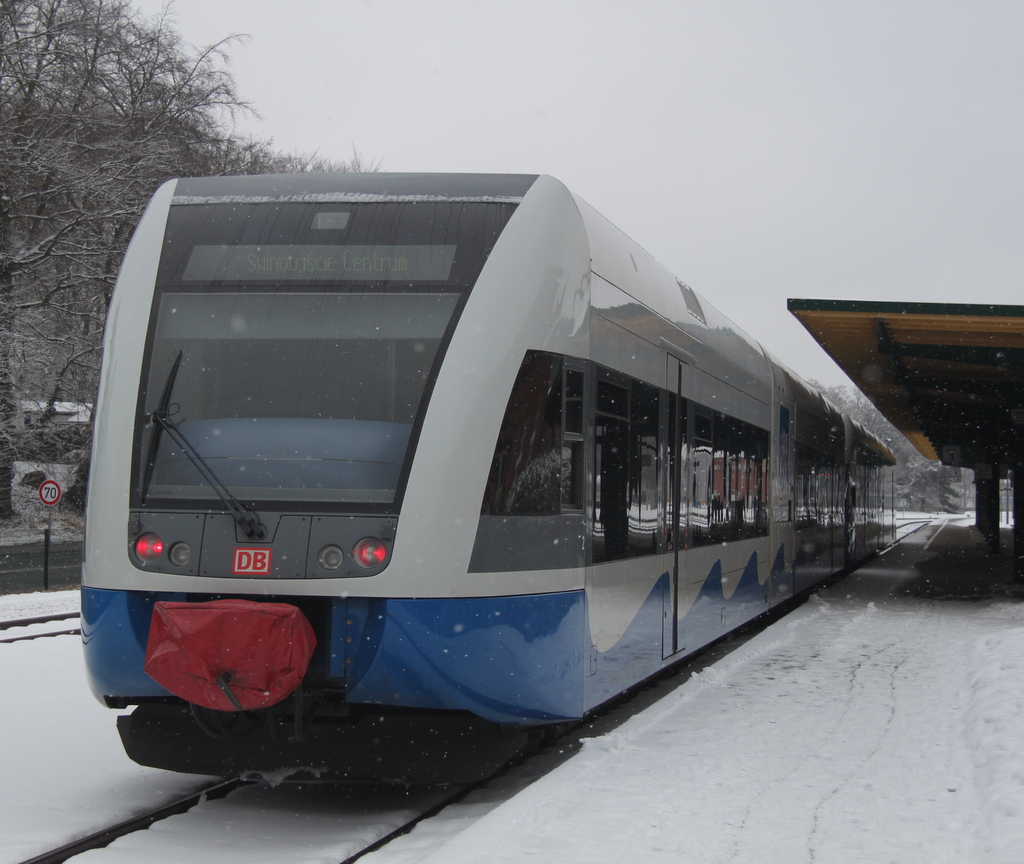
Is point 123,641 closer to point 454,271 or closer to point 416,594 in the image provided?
point 416,594

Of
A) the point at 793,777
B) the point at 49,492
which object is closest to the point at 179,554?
the point at 793,777

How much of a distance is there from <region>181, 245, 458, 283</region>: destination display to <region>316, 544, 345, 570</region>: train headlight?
1.40 m

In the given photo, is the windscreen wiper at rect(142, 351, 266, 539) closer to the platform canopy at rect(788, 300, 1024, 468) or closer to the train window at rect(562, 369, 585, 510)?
the train window at rect(562, 369, 585, 510)

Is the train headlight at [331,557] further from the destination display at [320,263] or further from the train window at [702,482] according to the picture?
the train window at [702,482]

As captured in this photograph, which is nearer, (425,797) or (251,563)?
(251,563)

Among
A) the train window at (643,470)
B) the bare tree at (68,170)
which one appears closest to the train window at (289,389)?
the train window at (643,470)

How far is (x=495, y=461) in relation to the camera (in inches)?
220

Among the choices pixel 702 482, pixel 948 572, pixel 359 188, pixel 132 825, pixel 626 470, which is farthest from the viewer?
pixel 948 572

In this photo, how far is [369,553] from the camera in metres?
5.37

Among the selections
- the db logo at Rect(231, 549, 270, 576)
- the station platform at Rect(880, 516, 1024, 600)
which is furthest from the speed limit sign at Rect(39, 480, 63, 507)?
the db logo at Rect(231, 549, 270, 576)

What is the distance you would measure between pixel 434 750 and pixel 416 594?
30.9 inches

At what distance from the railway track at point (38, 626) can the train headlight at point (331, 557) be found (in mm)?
7225

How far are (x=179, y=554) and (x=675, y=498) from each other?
3.94 m

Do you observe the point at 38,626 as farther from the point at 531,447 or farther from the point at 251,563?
the point at 531,447
